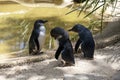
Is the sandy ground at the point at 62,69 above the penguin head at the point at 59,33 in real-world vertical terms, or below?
below

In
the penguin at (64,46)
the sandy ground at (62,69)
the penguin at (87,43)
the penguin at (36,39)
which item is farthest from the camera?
the penguin at (36,39)

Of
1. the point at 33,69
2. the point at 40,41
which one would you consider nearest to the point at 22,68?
the point at 33,69

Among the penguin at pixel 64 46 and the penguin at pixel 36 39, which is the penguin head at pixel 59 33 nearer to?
the penguin at pixel 64 46

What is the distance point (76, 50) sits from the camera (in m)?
4.55

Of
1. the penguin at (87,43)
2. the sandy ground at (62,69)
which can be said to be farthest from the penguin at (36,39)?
the penguin at (87,43)

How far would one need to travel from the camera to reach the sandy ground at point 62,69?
12.4 ft

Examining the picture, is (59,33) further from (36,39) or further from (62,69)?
(36,39)

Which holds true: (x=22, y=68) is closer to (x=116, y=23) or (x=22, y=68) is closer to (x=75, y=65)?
(x=75, y=65)

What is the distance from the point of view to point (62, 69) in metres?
3.98

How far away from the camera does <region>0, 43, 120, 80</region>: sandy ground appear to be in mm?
3785

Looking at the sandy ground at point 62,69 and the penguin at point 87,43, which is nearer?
the sandy ground at point 62,69

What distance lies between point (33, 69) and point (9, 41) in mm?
2200

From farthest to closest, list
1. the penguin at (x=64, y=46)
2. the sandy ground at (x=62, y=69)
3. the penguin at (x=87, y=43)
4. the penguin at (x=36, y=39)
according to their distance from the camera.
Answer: the penguin at (x=36, y=39), the penguin at (x=87, y=43), the penguin at (x=64, y=46), the sandy ground at (x=62, y=69)

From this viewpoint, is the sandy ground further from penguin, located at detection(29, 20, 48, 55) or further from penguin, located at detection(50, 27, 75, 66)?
penguin, located at detection(29, 20, 48, 55)
